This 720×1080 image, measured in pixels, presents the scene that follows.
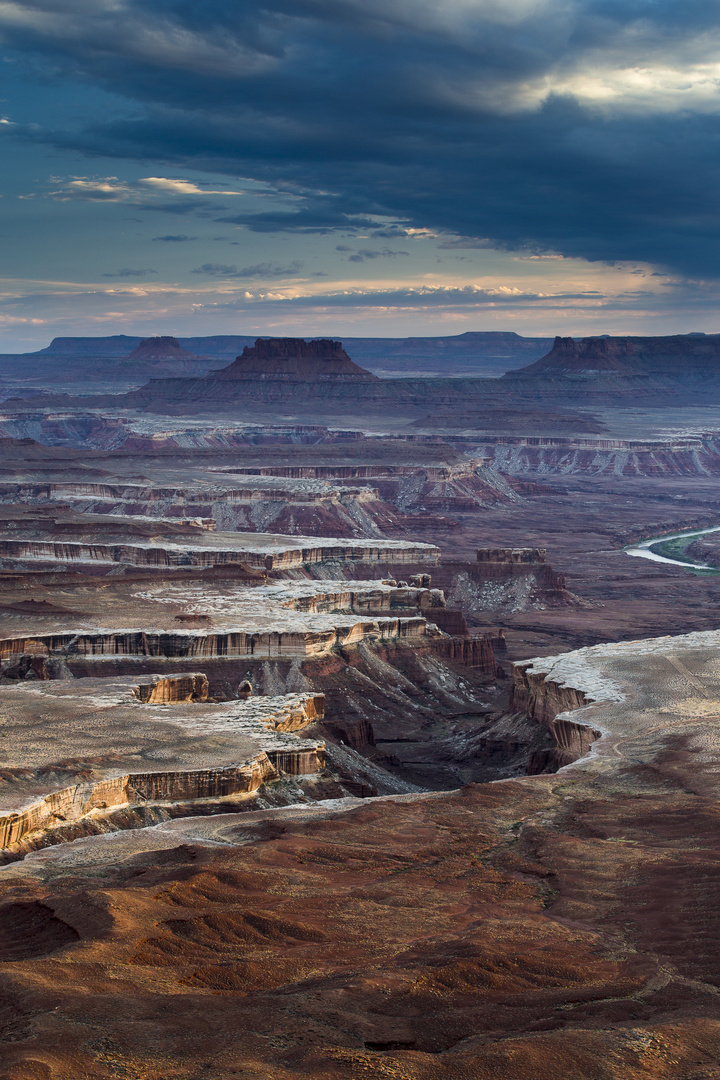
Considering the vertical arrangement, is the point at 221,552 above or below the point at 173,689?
above

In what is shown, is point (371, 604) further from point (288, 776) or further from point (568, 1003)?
point (568, 1003)

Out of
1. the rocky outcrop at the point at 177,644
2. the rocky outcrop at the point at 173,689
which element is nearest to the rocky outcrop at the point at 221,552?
the rocky outcrop at the point at 177,644

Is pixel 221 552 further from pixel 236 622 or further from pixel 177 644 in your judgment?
pixel 177 644

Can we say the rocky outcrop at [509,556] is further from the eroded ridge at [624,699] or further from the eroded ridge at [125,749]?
the eroded ridge at [125,749]

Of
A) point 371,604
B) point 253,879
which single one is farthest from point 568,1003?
point 371,604

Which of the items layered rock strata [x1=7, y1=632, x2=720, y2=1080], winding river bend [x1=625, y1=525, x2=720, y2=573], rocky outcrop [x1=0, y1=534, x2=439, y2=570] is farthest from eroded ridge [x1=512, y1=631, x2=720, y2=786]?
winding river bend [x1=625, y1=525, x2=720, y2=573]

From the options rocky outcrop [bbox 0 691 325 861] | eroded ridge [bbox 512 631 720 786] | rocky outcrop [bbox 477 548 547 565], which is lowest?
rocky outcrop [bbox 477 548 547 565]

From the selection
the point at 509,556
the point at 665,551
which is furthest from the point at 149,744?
the point at 665,551

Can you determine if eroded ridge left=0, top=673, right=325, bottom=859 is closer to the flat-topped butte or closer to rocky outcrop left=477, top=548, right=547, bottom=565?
the flat-topped butte
